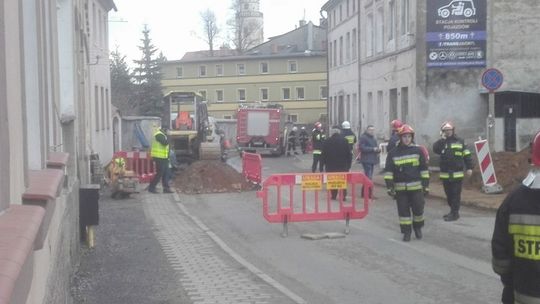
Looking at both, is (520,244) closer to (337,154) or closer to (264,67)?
(337,154)

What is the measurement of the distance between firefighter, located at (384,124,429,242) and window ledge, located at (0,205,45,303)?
882 cm

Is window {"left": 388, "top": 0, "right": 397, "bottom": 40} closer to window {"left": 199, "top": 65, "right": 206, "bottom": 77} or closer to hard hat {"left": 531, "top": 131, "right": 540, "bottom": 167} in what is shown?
hard hat {"left": 531, "top": 131, "right": 540, "bottom": 167}

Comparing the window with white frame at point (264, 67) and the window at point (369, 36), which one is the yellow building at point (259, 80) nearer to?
the window with white frame at point (264, 67)

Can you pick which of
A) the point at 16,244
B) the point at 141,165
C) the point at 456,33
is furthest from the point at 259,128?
the point at 16,244

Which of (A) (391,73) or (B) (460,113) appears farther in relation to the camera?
(A) (391,73)

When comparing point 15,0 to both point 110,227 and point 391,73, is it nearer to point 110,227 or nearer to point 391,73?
point 110,227

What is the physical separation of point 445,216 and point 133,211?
681 centimetres

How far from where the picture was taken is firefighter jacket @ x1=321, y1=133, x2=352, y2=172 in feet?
60.7

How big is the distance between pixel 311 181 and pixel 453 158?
3.00m

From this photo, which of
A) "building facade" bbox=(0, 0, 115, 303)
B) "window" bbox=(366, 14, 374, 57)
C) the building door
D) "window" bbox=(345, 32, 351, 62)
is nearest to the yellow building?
"window" bbox=(345, 32, 351, 62)

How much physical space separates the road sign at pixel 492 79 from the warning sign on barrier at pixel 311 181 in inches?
304

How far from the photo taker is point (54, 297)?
210 inches

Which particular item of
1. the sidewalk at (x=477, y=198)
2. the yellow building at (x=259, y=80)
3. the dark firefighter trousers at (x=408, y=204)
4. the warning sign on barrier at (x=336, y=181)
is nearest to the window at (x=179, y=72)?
the yellow building at (x=259, y=80)

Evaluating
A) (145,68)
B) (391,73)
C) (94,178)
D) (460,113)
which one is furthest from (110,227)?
(145,68)
